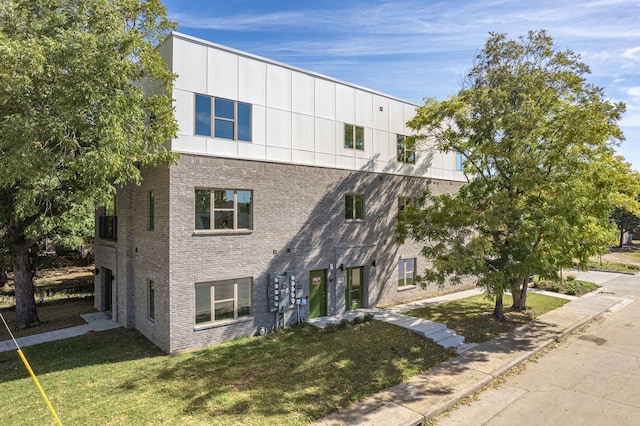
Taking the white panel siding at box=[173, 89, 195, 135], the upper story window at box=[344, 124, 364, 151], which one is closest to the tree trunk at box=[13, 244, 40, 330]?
the white panel siding at box=[173, 89, 195, 135]

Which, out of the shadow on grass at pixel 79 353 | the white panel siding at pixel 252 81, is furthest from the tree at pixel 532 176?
the shadow on grass at pixel 79 353

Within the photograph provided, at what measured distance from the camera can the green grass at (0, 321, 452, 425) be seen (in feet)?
27.8

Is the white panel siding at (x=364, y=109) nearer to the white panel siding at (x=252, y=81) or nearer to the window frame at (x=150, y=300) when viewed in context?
the white panel siding at (x=252, y=81)

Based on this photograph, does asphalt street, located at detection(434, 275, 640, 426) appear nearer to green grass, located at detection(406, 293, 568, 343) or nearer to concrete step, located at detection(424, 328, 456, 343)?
green grass, located at detection(406, 293, 568, 343)

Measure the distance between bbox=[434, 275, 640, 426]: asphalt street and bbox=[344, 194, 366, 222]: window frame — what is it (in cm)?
892

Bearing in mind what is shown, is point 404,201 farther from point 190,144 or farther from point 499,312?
point 190,144

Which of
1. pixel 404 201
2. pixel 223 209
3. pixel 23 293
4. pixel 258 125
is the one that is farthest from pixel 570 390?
pixel 23 293

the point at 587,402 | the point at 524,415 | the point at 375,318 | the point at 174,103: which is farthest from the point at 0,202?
the point at 587,402

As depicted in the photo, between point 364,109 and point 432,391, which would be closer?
point 432,391

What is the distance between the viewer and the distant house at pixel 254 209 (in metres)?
12.7

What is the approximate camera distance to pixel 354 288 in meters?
17.8

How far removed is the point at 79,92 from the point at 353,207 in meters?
11.5

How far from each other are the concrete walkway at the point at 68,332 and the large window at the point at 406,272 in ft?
45.3

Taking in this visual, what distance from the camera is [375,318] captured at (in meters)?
15.9
